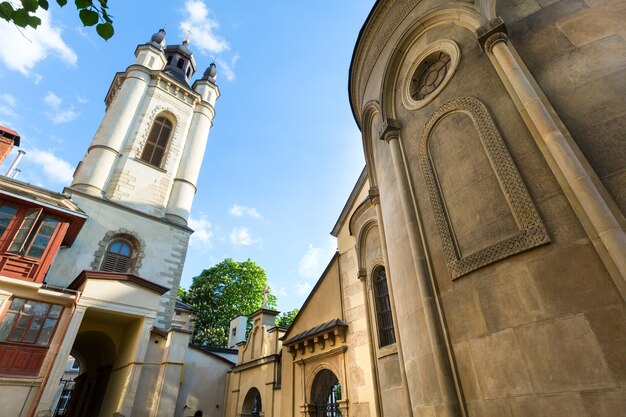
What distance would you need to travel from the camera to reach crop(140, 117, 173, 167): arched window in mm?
22391

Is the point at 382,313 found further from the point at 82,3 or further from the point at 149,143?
the point at 149,143

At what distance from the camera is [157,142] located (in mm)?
23312

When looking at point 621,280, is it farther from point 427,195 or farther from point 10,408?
point 10,408

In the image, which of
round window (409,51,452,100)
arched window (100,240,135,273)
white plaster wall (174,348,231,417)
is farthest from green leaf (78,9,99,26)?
white plaster wall (174,348,231,417)

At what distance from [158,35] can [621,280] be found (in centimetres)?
3543

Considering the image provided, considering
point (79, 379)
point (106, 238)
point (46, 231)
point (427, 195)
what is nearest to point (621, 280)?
point (427, 195)

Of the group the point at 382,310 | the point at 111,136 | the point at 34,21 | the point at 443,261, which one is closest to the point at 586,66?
the point at 443,261

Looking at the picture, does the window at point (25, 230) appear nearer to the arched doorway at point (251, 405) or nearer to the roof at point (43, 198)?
the roof at point (43, 198)

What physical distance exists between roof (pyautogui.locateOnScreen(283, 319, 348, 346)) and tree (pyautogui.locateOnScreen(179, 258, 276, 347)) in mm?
20210

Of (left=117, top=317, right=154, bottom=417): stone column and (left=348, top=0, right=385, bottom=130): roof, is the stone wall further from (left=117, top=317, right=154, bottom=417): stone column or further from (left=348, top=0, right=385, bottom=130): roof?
(left=117, top=317, right=154, bottom=417): stone column

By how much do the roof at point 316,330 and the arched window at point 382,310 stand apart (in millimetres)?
1591

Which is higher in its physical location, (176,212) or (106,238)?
(176,212)

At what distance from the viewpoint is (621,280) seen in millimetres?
3021

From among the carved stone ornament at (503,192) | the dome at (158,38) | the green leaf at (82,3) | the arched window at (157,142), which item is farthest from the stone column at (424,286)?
the dome at (158,38)
